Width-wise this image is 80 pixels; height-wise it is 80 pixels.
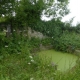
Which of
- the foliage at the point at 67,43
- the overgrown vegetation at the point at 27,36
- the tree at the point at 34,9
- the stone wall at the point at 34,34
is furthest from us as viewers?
the stone wall at the point at 34,34

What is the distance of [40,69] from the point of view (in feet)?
18.3

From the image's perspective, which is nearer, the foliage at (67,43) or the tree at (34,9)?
the tree at (34,9)

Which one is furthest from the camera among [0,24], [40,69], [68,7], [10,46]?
[68,7]

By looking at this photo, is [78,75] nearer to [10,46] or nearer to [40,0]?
[10,46]

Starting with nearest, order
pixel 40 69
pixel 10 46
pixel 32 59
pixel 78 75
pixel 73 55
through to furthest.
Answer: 1. pixel 78 75
2. pixel 40 69
3. pixel 32 59
4. pixel 10 46
5. pixel 73 55

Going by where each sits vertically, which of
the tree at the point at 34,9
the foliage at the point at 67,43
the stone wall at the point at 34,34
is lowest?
the foliage at the point at 67,43

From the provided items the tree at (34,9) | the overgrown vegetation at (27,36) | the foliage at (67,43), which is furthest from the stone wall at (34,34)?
the foliage at (67,43)

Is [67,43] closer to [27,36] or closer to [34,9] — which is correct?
[27,36]

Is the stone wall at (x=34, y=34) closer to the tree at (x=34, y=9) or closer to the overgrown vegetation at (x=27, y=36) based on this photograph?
the overgrown vegetation at (x=27, y=36)

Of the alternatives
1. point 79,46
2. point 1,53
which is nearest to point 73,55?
point 79,46

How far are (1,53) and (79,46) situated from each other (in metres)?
3.72

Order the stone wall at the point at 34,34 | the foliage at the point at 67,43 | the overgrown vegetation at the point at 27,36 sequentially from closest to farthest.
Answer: the overgrown vegetation at the point at 27,36, the foliage at the point at 67,43, the stone wall at the point at 34,34

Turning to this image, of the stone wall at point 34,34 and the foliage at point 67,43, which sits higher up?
the stone wall at point 34,34

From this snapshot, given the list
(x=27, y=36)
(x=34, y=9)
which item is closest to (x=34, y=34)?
(x=27, y=36)
